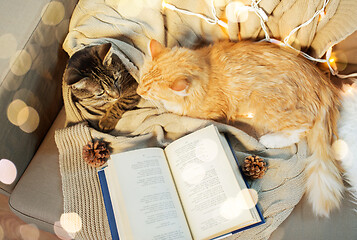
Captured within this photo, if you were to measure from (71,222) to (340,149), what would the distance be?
1.20m

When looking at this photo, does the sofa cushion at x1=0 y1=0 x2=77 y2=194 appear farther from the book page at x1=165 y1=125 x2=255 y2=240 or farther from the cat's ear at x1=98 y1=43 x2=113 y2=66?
the book page at x1=165 y1=125 x2=255 y2=240

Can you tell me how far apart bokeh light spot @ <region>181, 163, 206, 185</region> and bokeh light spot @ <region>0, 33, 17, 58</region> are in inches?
38.4

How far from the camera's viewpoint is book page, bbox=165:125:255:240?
99 cm

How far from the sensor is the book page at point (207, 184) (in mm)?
994

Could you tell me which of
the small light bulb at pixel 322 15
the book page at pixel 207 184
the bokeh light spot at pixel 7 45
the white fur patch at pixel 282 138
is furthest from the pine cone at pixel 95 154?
the small light bulb at pixel 322 15

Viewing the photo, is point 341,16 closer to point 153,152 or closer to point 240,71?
point 240,71

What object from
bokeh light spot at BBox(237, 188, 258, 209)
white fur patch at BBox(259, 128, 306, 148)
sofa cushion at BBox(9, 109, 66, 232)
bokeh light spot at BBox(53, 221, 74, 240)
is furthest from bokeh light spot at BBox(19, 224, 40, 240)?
white fur patch at BBox(259, 128, 306, 148)

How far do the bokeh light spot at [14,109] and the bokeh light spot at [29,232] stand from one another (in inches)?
30.7

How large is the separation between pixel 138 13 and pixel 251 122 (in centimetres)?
81

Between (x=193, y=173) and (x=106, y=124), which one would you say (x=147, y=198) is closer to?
(x=193, y=173)

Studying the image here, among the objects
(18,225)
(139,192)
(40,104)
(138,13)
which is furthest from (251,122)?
(18,225)

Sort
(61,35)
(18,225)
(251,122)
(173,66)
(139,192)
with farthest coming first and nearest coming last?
(18,225) → (61,35) → (251,122) → (173,66) → (139,192)

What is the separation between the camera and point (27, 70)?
4.31 feet

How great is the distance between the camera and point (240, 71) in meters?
→ 1.25
